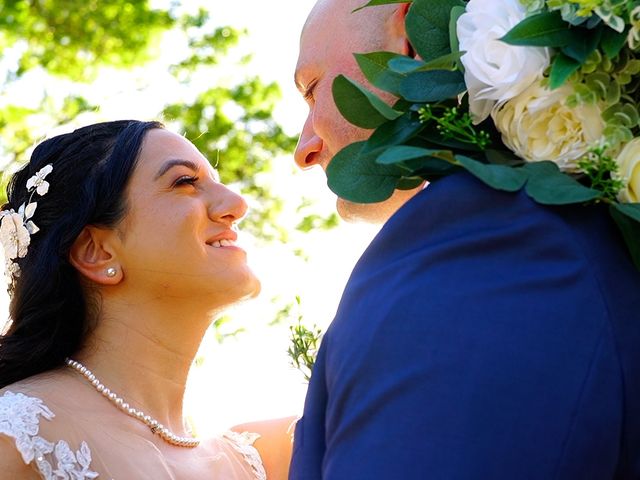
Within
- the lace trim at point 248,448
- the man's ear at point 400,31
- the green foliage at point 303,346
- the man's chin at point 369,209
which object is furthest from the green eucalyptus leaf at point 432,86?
the lace trim at point 248,448

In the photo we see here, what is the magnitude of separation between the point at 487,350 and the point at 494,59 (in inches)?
24.1

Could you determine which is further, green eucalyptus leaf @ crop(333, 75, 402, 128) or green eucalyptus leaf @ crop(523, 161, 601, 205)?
green eucalyptus leaf @ crop(333, 75, 402, 128)

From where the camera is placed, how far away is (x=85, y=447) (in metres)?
3.67

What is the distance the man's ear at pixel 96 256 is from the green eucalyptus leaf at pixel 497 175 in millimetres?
2748

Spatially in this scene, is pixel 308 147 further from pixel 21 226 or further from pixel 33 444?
pixel 21 226

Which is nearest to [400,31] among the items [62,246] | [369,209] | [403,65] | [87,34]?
[369,209]

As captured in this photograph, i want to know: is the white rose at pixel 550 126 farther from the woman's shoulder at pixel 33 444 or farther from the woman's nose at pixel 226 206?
the woman's nose at pixel 226 206

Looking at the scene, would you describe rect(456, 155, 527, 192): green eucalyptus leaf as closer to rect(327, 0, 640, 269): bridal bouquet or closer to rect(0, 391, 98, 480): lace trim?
rect(327, 0, 640, 269): bridal bouquet

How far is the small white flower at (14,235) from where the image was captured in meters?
4.43

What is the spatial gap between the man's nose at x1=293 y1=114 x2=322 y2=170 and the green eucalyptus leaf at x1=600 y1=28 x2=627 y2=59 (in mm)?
1676

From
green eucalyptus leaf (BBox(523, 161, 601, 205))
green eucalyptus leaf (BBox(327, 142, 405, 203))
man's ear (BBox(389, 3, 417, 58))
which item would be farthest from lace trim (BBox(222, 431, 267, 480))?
green eucalyptus leaf (BBox(523, 161, 601, 205))

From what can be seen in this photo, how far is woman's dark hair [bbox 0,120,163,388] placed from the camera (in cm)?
423

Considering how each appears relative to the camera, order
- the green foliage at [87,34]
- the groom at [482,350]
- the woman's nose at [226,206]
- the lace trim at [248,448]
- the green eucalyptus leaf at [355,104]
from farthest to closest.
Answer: the green foliage at [87,34] < the lace trim at [248,448] < the woman's nose at [226,206] < the green eucalyptus leaf at [355,104] < the groom at [482,350]

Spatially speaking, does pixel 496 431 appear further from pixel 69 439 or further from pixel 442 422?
pixel 69 439
